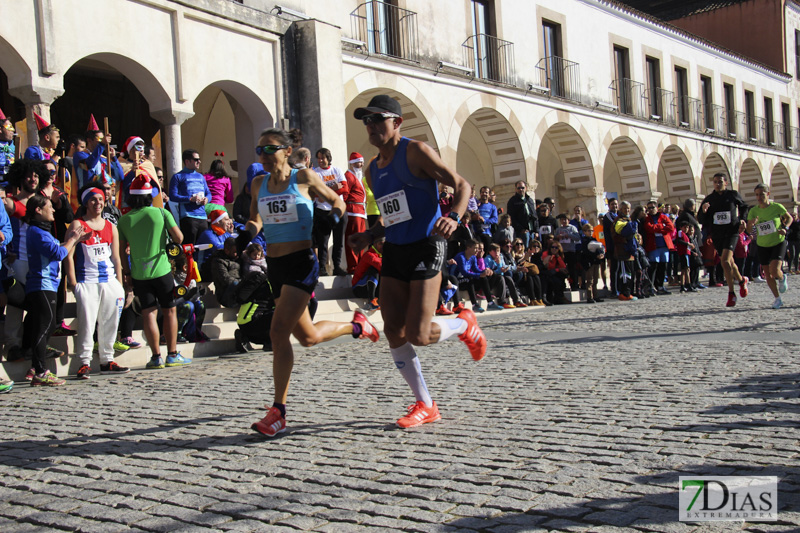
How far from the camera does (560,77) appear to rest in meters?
24.8

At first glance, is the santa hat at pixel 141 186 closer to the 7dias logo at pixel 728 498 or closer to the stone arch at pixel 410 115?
the 7dias logo at pixel 728 498

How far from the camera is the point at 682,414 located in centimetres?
497

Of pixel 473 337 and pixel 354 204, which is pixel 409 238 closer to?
pixel 473 337

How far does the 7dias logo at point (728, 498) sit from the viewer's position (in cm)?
312

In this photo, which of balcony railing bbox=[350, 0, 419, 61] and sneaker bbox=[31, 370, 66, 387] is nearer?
sneaker bbox=[31, 370, 66, 387]

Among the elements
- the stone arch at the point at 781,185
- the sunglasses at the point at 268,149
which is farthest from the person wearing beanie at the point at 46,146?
the stone arch at the point at 781,185

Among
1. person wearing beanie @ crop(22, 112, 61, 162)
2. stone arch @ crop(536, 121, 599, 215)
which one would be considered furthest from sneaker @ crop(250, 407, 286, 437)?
stone arch @ crop(536, 121, 599, 215)

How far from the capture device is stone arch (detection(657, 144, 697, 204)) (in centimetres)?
3058

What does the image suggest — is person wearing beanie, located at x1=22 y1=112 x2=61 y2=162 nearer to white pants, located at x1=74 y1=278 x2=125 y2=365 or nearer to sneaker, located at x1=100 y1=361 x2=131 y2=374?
white pants, located at x1=74 y1=278 x2=125 y2=365

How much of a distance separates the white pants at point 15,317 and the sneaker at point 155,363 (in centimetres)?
127

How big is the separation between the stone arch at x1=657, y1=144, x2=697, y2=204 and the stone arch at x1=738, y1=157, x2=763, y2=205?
5.51 metres

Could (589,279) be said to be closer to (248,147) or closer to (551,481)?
(248,147)

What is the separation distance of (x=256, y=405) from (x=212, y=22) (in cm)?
1055

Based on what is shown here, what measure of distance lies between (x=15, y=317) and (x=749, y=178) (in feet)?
111
